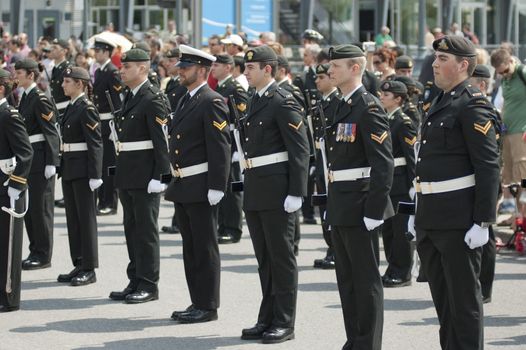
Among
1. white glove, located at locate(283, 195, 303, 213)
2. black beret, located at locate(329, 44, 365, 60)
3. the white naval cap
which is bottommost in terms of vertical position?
white glove, located at locate(283, 195, 303, 213)

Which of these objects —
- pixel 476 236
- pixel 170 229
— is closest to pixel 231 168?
pixel 170 229

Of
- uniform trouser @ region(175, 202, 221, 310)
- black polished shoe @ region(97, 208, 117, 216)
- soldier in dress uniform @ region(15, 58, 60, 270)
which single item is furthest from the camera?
black polished shoe @ region(97, 208, 117, 216)

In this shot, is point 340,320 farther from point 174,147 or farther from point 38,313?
point 38,313

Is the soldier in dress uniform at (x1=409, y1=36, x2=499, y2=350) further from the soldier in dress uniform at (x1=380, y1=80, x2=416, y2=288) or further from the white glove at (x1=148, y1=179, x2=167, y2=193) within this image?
the soldier in dress uniform at (x1=380, y1=80, x2=416, y2=288)

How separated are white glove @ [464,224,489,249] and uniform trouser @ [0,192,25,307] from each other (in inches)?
163

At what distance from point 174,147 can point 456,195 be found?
113 inches

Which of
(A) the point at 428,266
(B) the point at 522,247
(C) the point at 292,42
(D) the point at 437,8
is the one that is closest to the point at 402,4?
(D) the point at 437,8

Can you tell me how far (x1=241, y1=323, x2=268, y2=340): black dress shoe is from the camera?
8.28 m

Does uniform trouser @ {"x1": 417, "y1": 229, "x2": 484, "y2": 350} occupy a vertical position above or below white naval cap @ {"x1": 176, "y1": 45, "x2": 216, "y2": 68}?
below

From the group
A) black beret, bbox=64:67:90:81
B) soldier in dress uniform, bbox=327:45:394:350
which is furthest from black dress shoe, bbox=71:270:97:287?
soldier in dress uniform, bbox=327:45:394:350

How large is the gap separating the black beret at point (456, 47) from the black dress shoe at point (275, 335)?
2423 millimetres

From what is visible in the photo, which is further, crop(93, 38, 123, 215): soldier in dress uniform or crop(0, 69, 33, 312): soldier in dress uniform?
crop(93, 38, 123, 215): soldier in dress uniform

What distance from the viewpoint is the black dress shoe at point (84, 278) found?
10.4 meters

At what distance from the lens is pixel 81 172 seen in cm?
1051
